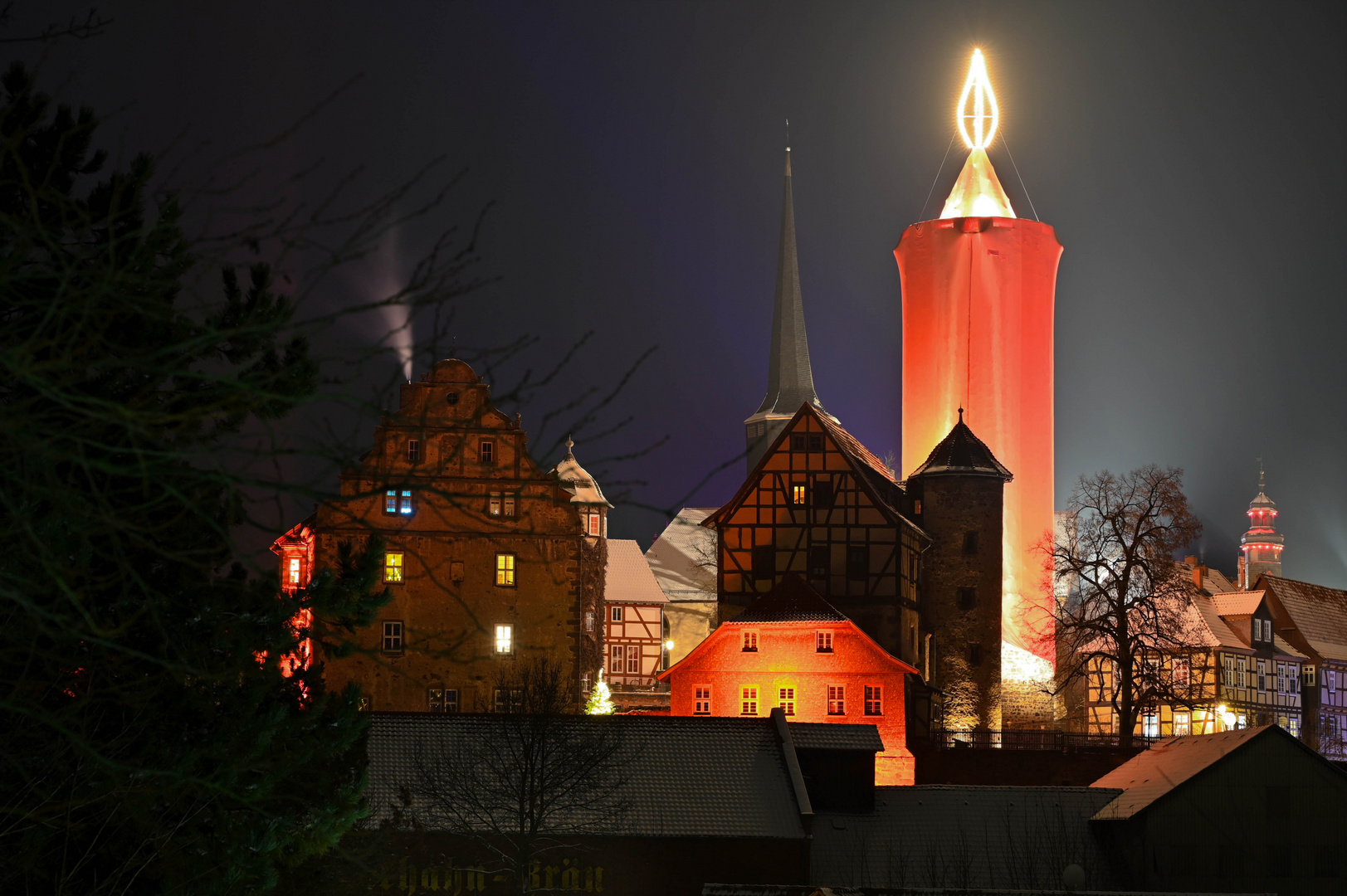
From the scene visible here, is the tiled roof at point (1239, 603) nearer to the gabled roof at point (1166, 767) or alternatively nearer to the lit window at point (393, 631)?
the gabled roof at point (1166, 767)

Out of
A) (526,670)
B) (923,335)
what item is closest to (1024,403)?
(923,335)

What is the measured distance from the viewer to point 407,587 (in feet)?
147

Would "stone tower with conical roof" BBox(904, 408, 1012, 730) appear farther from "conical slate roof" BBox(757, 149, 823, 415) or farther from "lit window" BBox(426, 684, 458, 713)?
"conical slate roof" BBox(757, 149, 823, 415)

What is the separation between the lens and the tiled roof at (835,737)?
1339 inches

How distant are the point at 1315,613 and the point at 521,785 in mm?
56199

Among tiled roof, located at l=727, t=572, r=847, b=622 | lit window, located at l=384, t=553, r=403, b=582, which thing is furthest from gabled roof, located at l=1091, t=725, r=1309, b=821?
lit window, located at l=384, t=553, r=403, b=582

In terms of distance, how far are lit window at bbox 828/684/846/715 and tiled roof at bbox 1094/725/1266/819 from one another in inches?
314

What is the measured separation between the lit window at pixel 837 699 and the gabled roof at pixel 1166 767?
Answer: 8020 millimetres

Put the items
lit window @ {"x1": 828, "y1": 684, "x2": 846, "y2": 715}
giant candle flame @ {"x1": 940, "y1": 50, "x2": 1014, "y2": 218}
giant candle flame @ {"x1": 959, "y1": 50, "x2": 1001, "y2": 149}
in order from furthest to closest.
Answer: giant candle flame @ {"x1": 959, "y1": 50, "x2": 1001, "y2": 149} < giant candle flame @ {"x1": 940, "y1": 50, "x2": 1014, "y2": 218} < lit window @ {"x1": 828, "y1": 684, "x2": 846, "y2": 715}

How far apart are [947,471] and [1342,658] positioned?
31593 millimetres

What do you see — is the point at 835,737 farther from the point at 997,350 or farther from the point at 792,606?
the point at 997,350

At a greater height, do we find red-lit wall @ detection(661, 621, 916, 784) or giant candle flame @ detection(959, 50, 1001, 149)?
giant candle flame @ detection(959, 50, 1001, 149)

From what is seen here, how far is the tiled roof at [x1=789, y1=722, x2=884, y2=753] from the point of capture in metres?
34.0

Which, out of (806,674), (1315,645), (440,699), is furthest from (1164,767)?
(1315,645)
